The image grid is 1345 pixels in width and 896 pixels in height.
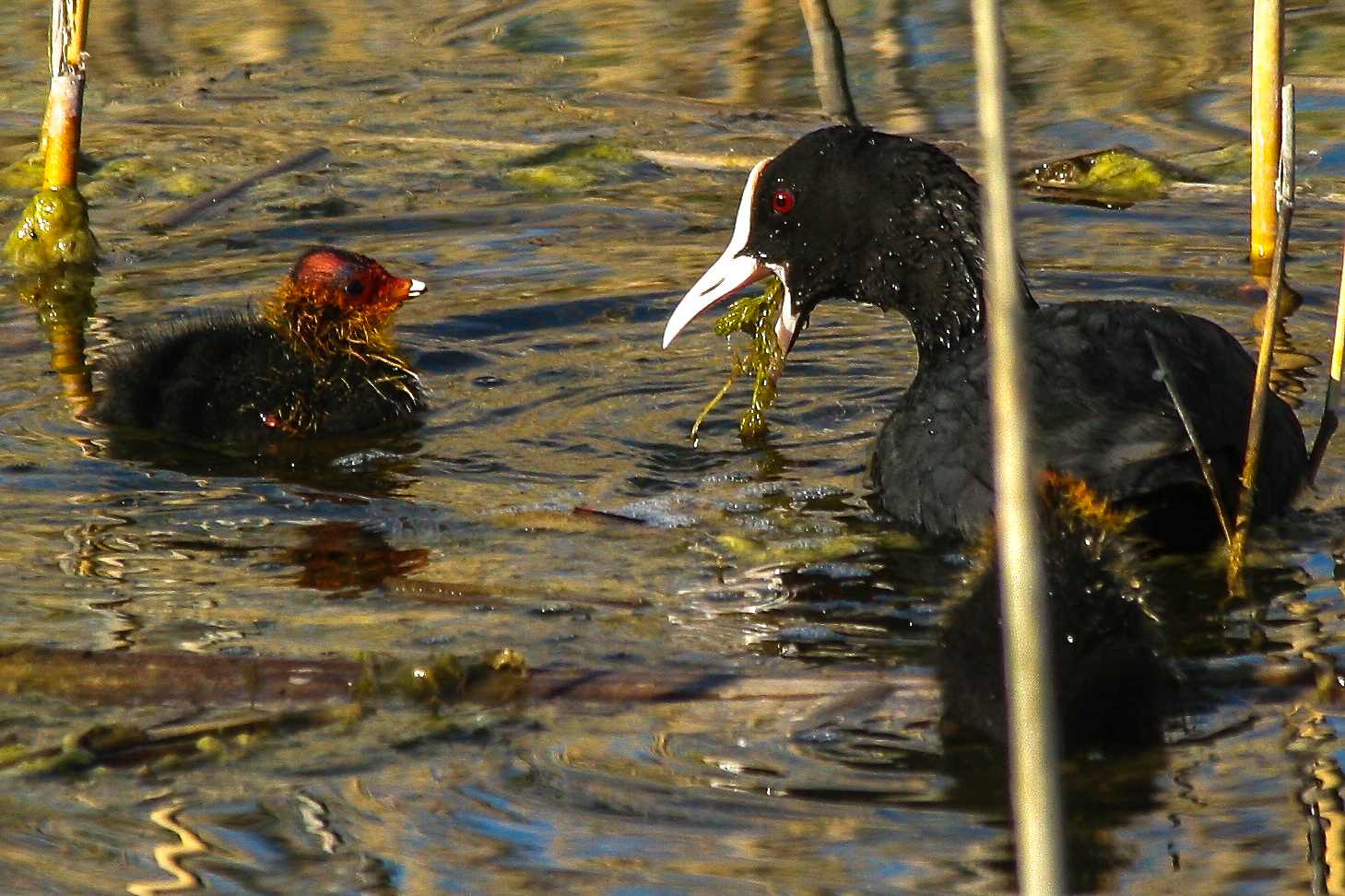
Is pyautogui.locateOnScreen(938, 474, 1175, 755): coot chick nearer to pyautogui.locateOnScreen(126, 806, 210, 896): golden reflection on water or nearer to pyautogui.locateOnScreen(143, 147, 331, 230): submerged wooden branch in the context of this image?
pyautogui.locateOnScreen(126, 806, 210, 896): golden reflection on water

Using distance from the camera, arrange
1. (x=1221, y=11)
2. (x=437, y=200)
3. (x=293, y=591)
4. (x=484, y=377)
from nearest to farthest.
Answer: (x=293, y=591) < (x=484, y=377) < (x=437, y=200) < (x=1221, y=11)

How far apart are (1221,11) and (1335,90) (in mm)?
1861

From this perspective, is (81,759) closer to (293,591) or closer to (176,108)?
(293,591)

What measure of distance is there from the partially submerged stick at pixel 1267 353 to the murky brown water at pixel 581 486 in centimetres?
14

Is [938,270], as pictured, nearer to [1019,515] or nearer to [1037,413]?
[1037,413]


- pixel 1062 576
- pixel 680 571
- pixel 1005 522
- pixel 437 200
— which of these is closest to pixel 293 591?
pixel 680 571

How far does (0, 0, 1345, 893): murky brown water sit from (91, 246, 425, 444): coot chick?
148mm

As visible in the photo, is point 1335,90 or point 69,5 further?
point 1335,90

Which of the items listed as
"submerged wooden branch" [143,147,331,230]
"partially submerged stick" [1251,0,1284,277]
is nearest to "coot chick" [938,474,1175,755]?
"partially submerged stick" [1251,0,1284,277]

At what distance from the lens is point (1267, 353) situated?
386 centimetres

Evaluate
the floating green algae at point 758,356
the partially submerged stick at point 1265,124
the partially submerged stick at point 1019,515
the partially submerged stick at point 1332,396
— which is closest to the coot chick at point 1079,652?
the partially submerged stick at point 1332,396

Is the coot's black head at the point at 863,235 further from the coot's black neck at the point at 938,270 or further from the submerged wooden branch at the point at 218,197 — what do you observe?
the submerged wooden branch at the point at 218,197

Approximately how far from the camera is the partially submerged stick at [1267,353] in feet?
12.6

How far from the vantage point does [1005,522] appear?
1.79 meters
